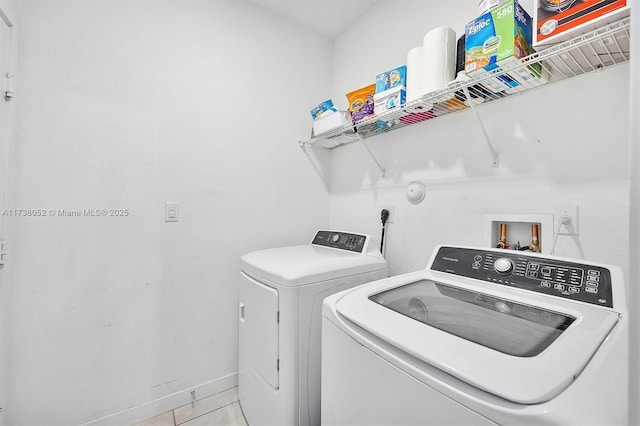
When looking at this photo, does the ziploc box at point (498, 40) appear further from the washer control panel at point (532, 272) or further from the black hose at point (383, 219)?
the black hose at point (383, 219)

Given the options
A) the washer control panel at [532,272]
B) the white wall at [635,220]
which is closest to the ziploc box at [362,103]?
the washer control panel at [532,272]

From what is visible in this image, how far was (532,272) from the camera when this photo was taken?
39.0 inches

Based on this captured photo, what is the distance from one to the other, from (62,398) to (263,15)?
2729 millimetres

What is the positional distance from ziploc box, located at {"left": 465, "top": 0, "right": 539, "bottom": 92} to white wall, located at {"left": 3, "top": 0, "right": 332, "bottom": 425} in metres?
1.40

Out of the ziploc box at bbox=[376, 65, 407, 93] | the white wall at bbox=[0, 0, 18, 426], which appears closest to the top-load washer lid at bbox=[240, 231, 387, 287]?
the ziploc box at bbox=[376, 65, 407, 93]

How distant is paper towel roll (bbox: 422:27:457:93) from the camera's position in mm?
1314

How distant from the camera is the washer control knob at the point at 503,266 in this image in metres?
1.04

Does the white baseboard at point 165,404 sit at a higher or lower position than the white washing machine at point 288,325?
lower

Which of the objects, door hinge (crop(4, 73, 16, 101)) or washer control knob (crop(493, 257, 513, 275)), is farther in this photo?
door hinge (crop(4, 73, 16, 101))

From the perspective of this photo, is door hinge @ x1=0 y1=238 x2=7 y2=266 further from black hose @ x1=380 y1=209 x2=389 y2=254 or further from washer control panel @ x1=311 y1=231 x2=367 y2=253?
black hose @ x1=380 y1=209 x2=389 y2=254

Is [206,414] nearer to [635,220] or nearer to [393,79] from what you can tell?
[635,220]

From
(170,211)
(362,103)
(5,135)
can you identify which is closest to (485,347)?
(362,103)

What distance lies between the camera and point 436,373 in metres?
0.59

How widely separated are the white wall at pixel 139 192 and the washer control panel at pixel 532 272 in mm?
1290
